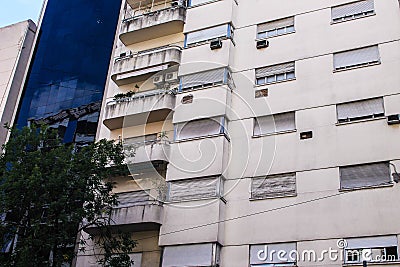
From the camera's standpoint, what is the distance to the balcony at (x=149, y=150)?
1956 centimetres

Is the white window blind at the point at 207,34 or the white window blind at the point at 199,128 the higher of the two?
the white window blind at the point at 207,34

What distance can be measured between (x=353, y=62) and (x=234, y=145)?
5.40 meters

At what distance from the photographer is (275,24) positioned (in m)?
20.8

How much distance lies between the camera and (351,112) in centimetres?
1745

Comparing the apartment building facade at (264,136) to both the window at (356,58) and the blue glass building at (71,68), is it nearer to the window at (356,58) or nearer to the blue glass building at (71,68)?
the window at (356,58)

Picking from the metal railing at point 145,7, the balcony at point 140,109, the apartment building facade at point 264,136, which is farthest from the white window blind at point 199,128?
the metal railing at point 145,7

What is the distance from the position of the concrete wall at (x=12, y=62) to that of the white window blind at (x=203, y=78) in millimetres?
10374

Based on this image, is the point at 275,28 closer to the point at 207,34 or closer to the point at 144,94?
the point at 207,34

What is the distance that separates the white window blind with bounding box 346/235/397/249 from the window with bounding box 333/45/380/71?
6506 millimetres

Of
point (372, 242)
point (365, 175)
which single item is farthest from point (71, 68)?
point (372, 242)

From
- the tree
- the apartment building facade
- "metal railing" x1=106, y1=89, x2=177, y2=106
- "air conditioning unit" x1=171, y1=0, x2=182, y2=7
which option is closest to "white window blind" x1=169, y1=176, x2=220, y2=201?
the apartment building facade

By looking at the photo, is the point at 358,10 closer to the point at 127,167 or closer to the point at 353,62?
the point at 353,62

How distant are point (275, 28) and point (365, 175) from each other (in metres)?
7.71

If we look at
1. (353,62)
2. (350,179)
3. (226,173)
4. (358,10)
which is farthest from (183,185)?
(358,10)
